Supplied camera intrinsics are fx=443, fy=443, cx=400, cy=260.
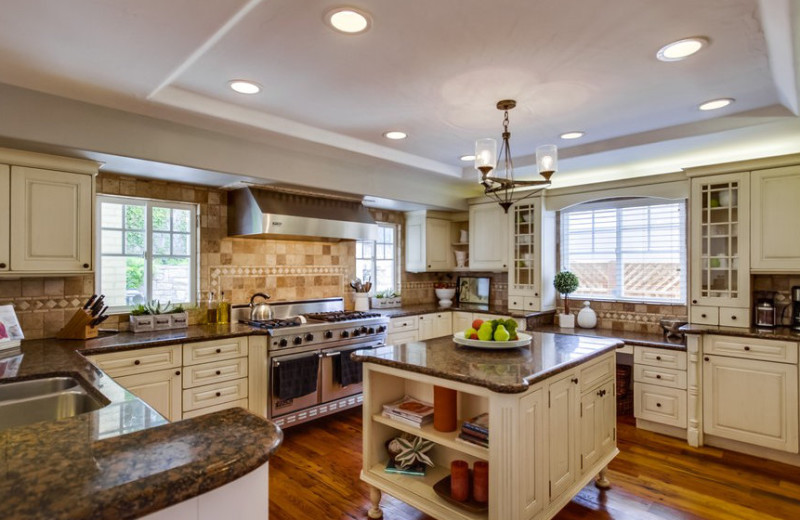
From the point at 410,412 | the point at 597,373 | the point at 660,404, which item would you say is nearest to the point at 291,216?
the point at 410,412

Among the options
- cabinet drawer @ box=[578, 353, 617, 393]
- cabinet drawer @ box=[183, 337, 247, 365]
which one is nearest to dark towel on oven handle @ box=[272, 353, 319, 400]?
cabinet drawer @ box=[183, 337, 247, 365]

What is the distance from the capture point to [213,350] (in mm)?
3201

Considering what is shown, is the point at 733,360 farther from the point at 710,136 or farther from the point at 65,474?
the point at 65,474

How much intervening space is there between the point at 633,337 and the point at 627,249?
949 millimetres

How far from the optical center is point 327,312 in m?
4.41

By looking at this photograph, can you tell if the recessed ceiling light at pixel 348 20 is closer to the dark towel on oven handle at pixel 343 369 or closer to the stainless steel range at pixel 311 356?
the stainless steel range at pixel 311 356

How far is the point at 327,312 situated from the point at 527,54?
3.06 metres

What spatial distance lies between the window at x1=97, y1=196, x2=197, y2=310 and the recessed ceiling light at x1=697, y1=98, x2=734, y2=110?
380 cm

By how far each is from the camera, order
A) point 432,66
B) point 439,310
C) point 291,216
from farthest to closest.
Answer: point 439,310
point 291,216
point 432,66

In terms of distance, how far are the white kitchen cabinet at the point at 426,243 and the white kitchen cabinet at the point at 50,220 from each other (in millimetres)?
3308

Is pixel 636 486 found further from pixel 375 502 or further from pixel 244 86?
pixel 244 86

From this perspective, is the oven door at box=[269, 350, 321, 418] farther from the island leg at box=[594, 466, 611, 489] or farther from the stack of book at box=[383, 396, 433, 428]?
the island leg at box=[594, 466, 611, 489]

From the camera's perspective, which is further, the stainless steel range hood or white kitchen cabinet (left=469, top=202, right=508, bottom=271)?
white kitchen cabinet (left=469, top=202, right=508, bottom=271)

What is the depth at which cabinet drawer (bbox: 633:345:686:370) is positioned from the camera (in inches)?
138
